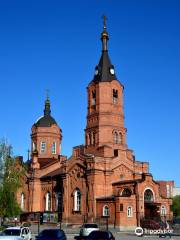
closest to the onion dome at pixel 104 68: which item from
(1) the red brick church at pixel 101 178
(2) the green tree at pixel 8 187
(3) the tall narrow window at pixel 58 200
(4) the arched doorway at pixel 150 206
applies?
(1) the red brick church at pixel 101 178

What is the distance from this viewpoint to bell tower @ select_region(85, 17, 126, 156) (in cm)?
4922

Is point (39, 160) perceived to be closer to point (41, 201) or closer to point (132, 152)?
point (41, 201)

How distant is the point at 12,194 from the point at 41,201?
19.4m

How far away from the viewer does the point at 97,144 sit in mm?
49281

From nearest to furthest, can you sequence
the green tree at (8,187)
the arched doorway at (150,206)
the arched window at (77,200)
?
the green tree at (8,187) < the arched doorway at (150,206) < the arched window at (77,200)

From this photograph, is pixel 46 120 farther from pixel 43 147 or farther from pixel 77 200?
pixel 77 200

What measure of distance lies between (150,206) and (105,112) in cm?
1232

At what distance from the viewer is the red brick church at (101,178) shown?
142 feet

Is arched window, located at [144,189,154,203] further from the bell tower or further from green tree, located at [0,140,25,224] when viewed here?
green tree, located at [0,140,25,224]

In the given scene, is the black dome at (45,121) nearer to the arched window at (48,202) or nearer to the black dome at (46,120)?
the black dome at (46,120)

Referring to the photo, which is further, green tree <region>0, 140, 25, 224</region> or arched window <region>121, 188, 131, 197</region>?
arched window <region>121, 188, 131, 197</region>

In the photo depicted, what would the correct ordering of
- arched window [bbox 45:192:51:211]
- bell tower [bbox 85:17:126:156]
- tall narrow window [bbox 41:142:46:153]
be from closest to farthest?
bell tower [bbox 85:17:126:156]
arched window [bbox 45:192:51:211]
tall narrow window [bbox 41:142:46:153]

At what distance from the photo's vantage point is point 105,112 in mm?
49562

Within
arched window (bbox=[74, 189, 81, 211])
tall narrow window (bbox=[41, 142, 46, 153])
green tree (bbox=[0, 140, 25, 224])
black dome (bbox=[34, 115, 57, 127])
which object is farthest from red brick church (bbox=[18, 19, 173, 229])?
green tree (bbox=[0, 140, 25, 224])
